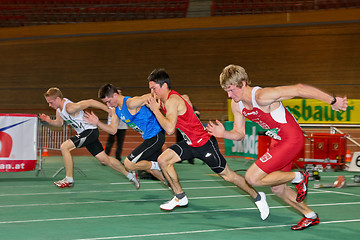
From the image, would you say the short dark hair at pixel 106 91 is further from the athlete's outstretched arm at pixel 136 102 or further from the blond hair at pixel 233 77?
the blond hair at pixel 233 77

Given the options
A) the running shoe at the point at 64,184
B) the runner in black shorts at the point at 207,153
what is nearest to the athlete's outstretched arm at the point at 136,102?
the runner in black shorts at the point at 207,153

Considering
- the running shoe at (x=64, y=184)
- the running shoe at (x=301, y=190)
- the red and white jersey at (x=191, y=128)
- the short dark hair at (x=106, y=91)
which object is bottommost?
the running shoe at (x=64, y=184)

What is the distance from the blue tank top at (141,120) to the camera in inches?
318

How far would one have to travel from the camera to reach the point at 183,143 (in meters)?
6.97

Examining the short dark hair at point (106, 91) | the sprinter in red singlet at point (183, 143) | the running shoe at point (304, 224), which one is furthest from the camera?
the short dark hair at point (106, 91)

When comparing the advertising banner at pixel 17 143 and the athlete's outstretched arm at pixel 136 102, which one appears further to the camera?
the advertising banner at pixel 17 143

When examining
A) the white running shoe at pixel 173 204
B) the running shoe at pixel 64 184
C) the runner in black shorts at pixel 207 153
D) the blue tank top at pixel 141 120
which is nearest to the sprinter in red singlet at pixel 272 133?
the runner in black shorts at pixel 207 153

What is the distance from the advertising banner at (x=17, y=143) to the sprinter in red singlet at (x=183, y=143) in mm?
4420

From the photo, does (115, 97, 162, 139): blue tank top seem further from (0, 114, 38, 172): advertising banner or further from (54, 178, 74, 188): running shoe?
(0, 114, 38, 172): advertising banner

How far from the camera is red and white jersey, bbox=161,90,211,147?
21.8 feet

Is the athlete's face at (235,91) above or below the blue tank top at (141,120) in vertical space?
above

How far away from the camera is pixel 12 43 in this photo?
2295 cm

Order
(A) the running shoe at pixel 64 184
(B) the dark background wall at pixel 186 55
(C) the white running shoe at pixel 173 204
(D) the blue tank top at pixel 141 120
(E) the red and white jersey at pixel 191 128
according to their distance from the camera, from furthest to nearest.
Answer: (B) the dark background wall at pixel 186 55, (A) the running shoe at pixel 64 184, (D) the blue tank top at pixel 141 120, (C) the white running shoe at pixel 173 204, (E) the red and white jersey at pixel 191 128

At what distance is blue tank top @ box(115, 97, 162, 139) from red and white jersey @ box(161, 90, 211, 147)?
1435mm
